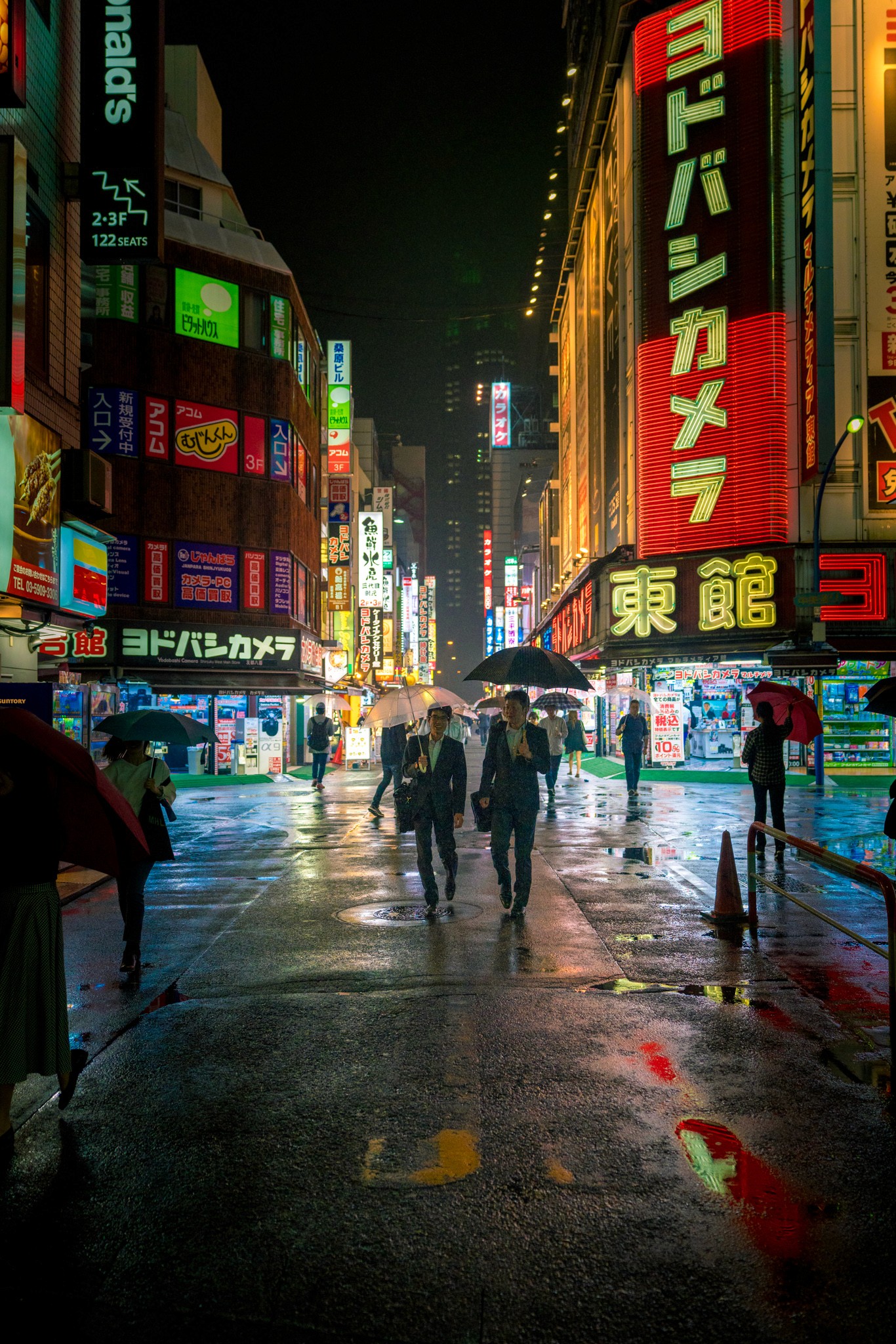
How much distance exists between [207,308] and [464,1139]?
107ft

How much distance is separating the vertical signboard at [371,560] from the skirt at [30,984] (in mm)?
56926

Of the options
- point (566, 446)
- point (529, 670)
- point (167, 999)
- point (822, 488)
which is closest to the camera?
point (167, 999)

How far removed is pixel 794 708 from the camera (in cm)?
1362

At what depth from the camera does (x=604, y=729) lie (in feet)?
132

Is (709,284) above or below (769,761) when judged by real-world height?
above

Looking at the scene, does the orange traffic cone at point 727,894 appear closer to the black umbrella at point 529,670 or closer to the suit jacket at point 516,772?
the suit jacket at point 516,772

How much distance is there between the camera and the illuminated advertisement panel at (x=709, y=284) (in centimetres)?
2784

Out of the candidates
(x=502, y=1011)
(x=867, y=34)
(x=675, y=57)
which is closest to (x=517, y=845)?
(x=502, y=1011)

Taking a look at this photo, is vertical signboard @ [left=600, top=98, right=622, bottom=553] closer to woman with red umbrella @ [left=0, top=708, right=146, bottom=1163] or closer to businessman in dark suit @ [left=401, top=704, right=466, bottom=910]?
businessman in dark suit @ [left=401, top=704, right=466, bottom=910]

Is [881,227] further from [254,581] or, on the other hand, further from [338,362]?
[338,362]

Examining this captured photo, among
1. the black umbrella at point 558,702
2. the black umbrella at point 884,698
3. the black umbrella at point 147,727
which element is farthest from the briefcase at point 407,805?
the black umbrella at point 558,702

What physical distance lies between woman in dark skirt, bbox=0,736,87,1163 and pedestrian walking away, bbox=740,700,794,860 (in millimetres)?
10392

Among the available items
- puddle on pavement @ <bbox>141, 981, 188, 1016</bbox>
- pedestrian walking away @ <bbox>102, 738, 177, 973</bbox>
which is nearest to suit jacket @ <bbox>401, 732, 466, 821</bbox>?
pedestrian walking away @ <bbox>102, 738, 177, 973</bbox>

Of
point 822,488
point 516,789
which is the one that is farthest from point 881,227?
point 516,789
